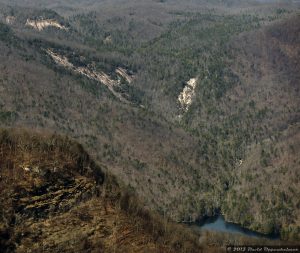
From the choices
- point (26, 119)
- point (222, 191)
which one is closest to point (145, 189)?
point (222, 191)

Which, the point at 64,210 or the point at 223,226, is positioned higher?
the point at 64,210

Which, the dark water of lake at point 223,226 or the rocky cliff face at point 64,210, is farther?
the dark water of lake at point 223,226

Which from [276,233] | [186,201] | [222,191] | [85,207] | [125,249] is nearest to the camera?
[125,249]

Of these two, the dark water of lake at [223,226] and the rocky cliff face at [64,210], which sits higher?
the rocky cliff face at [64,210]

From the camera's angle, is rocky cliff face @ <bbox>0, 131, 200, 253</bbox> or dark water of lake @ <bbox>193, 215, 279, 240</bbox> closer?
rocky cliff face @ <bbox>0, 131, 200, 253</bbox>

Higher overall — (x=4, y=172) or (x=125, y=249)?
(x=4, y=172)

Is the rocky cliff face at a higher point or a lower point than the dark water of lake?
higher

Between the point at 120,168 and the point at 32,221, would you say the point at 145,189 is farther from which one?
the point at 32,221

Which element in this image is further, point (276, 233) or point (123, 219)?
point (276, 233)

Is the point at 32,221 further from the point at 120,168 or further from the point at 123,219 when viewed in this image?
the point at 120,168

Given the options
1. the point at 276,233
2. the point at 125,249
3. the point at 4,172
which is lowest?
the point at 276,233

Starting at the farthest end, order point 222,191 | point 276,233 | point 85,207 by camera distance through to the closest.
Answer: point 222,191
point 276,233
point 85,207
